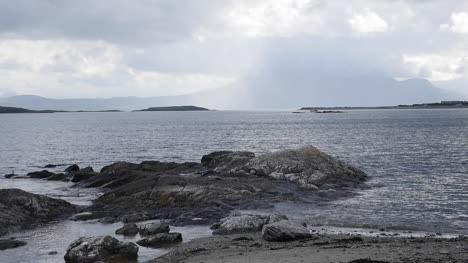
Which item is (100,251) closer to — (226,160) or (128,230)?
(128,230)

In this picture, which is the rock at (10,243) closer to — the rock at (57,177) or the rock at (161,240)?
the rock at (161,240)

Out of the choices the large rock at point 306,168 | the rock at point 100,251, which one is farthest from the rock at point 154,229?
the large rock at point 306,168

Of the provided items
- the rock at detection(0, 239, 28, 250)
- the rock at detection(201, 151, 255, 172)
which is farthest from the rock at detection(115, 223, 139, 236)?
the rock at detection(201, 151, 255, 172)

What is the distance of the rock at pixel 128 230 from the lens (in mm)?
21280

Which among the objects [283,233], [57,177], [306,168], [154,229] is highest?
[306,168]

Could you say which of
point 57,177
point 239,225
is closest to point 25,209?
point 239,225

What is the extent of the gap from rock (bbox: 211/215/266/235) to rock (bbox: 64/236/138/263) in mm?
4896

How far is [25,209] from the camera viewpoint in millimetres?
25547

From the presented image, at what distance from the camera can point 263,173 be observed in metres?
35.9

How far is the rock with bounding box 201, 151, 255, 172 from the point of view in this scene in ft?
129

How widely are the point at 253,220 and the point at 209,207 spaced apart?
5.23 meters

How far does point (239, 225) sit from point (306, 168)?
15245 mm

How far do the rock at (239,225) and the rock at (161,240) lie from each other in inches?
86.3

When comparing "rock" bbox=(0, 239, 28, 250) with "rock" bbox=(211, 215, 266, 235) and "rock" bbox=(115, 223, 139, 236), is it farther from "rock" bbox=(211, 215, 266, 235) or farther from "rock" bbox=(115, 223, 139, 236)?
"rock" bbox=(211, 215, 266, 235)
